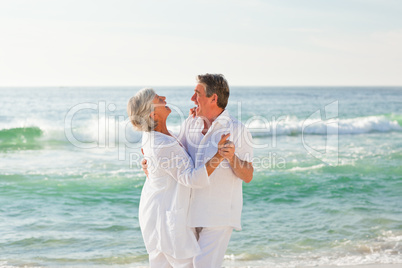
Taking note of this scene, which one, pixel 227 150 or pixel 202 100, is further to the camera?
pixel 202 100

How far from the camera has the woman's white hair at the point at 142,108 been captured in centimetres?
301

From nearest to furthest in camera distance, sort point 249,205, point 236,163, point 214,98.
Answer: point 236,163, point 214,98, point 249,205

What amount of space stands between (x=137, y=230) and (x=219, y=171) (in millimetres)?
3889

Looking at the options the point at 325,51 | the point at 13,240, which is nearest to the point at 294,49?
the point at 325,51

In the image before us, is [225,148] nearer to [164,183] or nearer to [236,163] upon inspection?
[236,163]

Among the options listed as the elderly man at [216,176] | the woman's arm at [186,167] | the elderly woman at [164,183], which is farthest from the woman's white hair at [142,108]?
the elderly man at [216,176]

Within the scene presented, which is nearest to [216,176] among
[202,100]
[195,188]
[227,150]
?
[195,188]

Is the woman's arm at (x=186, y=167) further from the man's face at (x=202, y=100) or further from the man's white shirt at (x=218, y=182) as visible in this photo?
the man's face at (x=202, y=100)

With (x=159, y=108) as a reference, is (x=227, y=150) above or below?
below

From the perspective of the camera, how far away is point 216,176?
3.08 m

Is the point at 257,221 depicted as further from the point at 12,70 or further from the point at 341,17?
the point at 12,70

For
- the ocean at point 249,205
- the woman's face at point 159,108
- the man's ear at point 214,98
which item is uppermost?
the man's ear at point 214,98

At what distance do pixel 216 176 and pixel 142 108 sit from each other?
0.67 m

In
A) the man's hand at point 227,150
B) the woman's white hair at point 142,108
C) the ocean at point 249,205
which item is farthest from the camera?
the ocean at point 249,205
